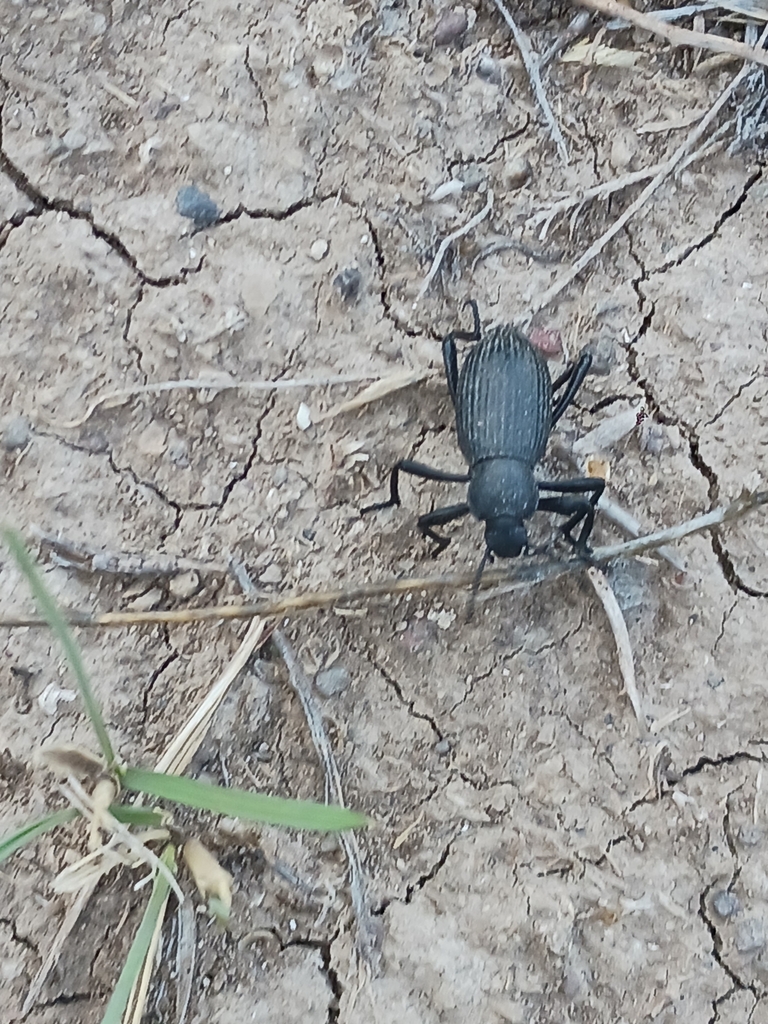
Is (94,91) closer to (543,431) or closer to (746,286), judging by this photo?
(543,431)

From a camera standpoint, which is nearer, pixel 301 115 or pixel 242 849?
pixel 242 849

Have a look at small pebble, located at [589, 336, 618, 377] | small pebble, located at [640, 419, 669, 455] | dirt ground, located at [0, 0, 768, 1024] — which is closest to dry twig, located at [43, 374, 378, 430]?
dirt ground, located at [0, 0, 768, 1024]

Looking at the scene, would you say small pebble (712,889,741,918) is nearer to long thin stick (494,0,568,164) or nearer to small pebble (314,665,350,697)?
small pebble (314,665,350,697)

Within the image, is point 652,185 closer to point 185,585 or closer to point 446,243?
point 446,243

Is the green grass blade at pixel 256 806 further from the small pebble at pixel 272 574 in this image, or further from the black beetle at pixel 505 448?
the black beetle at pixel 505 448

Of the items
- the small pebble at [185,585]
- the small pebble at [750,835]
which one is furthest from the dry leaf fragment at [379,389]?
the small pebble at [750,835]

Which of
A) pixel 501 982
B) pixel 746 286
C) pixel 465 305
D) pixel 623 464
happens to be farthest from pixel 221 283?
pixel 501 982
